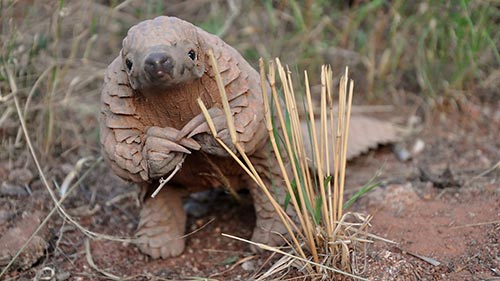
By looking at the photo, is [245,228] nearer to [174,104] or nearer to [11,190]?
[174,104]

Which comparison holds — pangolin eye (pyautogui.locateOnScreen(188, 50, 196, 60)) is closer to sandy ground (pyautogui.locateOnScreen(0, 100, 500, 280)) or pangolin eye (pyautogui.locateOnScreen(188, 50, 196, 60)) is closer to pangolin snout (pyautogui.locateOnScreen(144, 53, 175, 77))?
pangolin snout (pyautogui.locateOnScreen(144, 53, 175, 77))

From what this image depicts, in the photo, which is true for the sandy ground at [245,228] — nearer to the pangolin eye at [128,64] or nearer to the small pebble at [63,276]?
the small pebble at [63,276]

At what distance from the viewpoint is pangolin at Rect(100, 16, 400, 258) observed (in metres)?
1.87

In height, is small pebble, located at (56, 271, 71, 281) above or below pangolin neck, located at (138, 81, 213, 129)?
below

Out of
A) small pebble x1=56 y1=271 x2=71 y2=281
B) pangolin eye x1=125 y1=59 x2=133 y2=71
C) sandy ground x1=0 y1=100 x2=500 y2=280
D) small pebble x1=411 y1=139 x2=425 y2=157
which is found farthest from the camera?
small pebble x1=411 y1=139 x2=425 y2=157

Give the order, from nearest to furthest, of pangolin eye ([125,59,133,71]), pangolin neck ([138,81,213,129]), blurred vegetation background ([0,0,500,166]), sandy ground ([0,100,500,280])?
1. pangolin eye ([125,59,133,71])
2. pangolin neck ([138,81,213,129])
3. sandy ground ([0,100,500,280])
4. blurred vegetation background ([0,0,500,166])

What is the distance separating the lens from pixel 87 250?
240 cm

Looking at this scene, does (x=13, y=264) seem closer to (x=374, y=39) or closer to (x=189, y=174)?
(x=189, y=174)

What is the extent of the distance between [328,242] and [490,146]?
159cm

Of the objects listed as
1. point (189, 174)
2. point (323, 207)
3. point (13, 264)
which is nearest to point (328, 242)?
point (323, 207)

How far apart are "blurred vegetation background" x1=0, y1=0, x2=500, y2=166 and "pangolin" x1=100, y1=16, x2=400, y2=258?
856 millimetres

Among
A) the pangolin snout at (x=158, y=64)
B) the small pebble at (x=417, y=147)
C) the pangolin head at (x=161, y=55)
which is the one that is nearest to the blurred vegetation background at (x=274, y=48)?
the small pebble at (x=417, y=147)

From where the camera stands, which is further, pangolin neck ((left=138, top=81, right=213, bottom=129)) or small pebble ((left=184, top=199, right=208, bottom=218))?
small pebble ((left=184, top=199, right=208, bottom=218))

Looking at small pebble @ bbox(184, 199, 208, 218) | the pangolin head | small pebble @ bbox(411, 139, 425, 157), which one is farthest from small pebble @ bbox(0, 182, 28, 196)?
small pebble @ bbox(411, 139, 425, 157)
